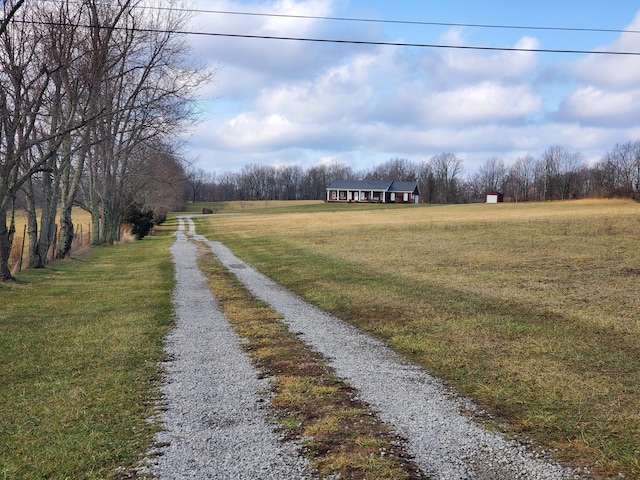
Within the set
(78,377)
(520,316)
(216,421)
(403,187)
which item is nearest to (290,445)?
(216,421)

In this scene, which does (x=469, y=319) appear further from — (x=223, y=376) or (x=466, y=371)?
(x=223, y=376)

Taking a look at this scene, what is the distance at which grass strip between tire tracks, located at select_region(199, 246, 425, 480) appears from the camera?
12.4 feet

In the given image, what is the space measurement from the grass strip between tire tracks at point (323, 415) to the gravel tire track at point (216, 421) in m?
0.16

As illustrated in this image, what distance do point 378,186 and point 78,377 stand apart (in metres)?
Result: 94.9

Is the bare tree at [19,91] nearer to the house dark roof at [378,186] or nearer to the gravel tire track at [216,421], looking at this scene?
the gravel tire track at [216,421]

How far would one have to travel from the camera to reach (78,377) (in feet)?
19.8

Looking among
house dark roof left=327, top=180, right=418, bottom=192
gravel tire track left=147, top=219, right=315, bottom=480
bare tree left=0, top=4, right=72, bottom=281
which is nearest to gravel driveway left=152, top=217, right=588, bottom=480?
A: gravel tire track left=147, top=219, right=315, bottom=480

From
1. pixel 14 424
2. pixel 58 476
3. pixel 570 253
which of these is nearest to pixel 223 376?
pixel 14 424

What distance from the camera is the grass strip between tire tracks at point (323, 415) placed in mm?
3768

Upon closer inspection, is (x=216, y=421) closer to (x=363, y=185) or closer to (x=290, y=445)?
(x=290, y=445)

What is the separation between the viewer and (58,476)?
3680 millimetres

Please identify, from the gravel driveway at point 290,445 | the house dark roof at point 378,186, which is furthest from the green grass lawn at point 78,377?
the house dark roof at point 378,186

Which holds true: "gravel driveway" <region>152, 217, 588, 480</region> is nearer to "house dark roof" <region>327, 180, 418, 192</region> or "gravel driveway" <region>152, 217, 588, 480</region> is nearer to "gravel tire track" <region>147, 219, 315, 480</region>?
"gravel tire track" <region>147, 219, 315, 480</region>

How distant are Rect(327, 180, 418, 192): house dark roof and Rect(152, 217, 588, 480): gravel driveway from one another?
91.3 m
